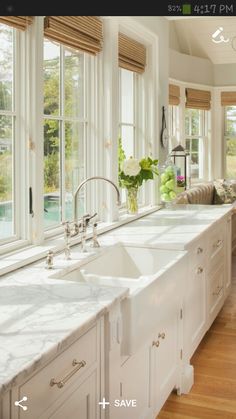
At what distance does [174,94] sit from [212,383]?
12.8 feet

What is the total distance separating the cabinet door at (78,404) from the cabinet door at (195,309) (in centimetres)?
119

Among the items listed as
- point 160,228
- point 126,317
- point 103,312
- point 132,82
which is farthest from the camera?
point 132,82

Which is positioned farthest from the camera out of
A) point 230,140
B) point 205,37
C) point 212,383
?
point 230,140

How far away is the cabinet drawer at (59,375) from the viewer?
1255 millimetres

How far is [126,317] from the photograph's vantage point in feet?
6.04

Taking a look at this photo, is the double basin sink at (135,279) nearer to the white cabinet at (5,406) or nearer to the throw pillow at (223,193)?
the white cabinet at (5,406)

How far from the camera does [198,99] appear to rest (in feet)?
21.1

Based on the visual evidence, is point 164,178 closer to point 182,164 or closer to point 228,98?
point 182,164

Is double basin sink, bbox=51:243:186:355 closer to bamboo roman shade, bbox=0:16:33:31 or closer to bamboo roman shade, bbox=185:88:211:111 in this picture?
bamboo roman shade, bbox=0:16:33:31

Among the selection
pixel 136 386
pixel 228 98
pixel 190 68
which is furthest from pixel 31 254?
pixel 228 98

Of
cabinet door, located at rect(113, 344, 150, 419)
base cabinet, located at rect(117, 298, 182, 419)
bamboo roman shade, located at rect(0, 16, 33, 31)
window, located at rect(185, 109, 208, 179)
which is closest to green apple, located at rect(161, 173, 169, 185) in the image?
base cabinet, located at rect(117, 298, 182, 419)

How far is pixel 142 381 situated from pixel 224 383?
0.85 metres

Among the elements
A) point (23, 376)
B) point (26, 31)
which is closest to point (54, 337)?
point (23, 376)

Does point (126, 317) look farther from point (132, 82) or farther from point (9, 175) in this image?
point (132, 82)
